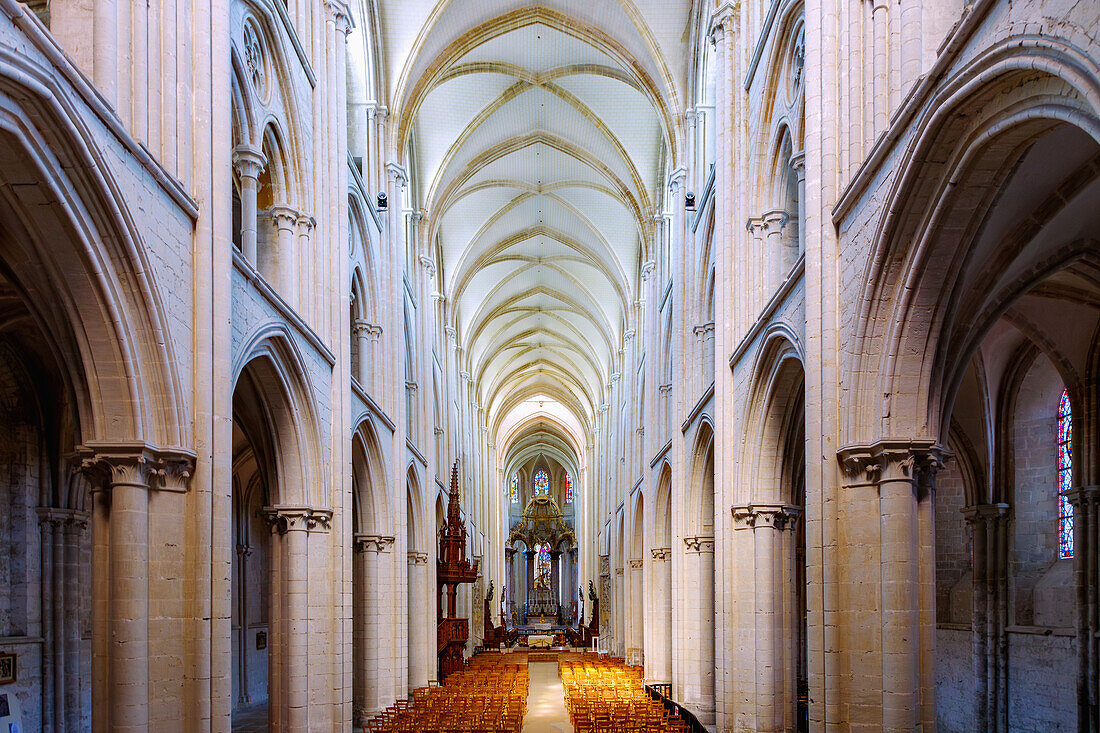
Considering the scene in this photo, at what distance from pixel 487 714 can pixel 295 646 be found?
580cm

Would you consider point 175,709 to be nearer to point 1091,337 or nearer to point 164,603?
point 164,603

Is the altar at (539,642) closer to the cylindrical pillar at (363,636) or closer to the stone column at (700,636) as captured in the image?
the stone column at (700,636)

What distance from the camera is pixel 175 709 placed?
9.80m

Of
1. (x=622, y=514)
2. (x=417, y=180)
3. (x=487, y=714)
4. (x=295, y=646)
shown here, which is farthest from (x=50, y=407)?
(x=622, y=514)

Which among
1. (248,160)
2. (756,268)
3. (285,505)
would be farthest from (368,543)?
(756,268)

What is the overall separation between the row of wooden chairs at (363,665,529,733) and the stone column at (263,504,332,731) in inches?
92.5

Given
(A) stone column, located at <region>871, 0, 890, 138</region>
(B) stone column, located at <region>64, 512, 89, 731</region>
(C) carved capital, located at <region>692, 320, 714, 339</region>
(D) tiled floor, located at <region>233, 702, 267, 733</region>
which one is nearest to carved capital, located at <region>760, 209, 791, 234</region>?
(A) stone column, located at <region>871, 0, 890, 138</region>

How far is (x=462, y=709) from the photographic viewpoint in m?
20.3

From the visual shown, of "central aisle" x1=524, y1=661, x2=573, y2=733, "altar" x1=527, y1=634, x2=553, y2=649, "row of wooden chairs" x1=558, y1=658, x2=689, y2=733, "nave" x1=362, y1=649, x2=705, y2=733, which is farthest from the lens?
"altar" x1=527, y1=634, x2=553, y2=649

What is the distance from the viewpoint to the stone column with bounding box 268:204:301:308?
1550 centimetres

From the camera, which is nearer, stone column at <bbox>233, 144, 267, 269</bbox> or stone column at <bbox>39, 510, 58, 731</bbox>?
stone column at <bbox>233, 144, 267, 269</bbox>

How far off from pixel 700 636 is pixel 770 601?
7425mm

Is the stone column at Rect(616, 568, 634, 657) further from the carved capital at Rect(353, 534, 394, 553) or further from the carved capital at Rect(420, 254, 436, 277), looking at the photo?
the carved capital at Rect(353, 534, 394, 553)

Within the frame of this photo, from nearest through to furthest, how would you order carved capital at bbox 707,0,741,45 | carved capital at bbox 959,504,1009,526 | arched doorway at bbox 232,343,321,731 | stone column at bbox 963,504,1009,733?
arched doorway at bbox 232,343,321,731 < carved capital at bbox 707,0,741,45 < stone column at bbox 963,504,1009,733 < carved capital at bbox 959,504,1009,526
